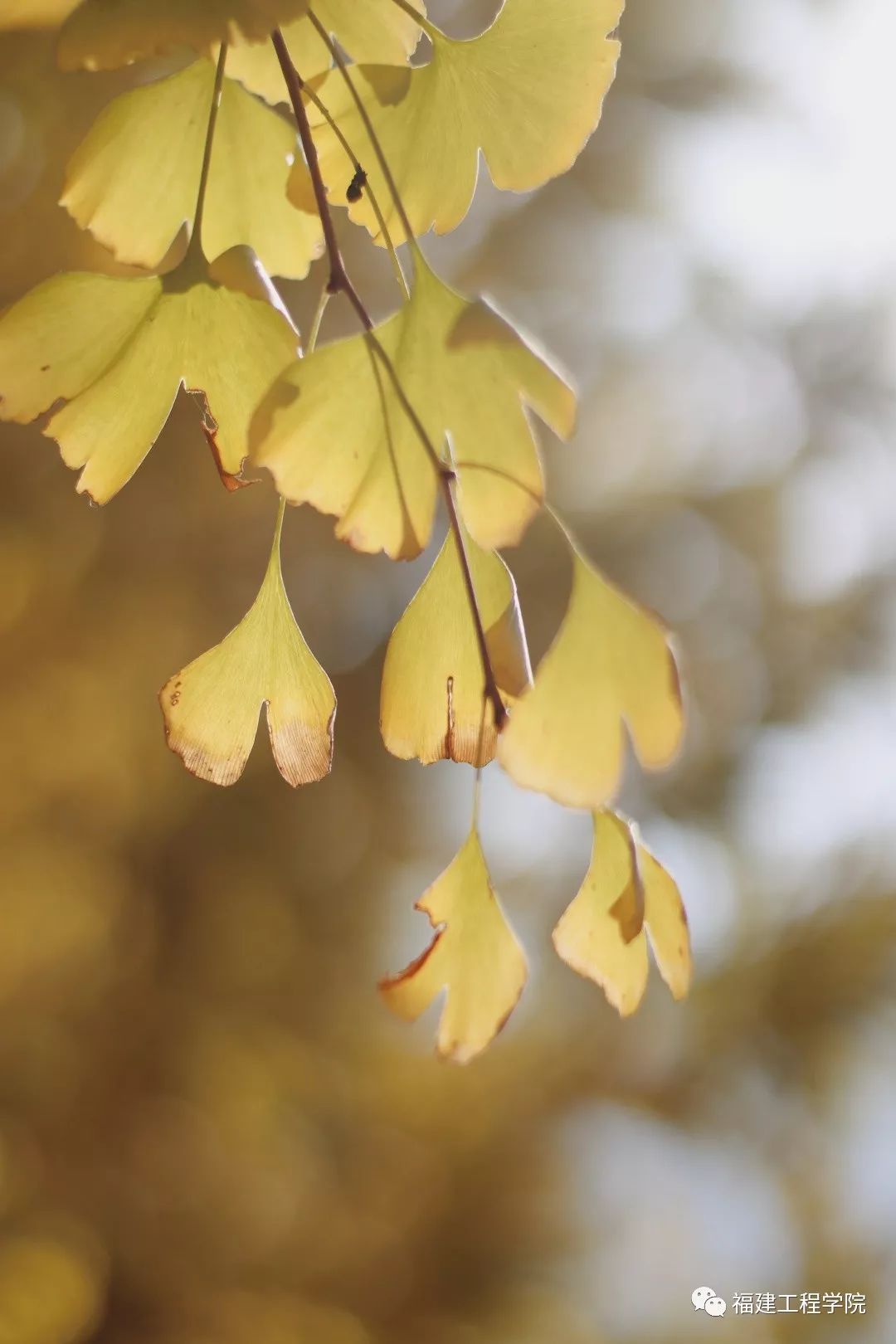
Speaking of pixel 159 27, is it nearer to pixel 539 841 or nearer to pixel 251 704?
pixel 251 704

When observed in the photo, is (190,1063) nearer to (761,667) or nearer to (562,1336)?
(562,1336)

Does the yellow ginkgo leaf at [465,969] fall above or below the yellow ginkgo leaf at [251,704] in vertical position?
below

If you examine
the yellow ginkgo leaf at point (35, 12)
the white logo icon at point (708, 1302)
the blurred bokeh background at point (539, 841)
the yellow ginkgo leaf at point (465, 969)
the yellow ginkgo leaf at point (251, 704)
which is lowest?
the white logo icon at point (708, 1302)

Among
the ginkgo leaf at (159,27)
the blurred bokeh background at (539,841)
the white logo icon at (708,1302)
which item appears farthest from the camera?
the white logo icon at (708,1302)

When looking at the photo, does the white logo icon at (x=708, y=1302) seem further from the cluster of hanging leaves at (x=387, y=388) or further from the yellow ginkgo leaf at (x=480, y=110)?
the yellow ginkgo leaf at (x=480, y=110)

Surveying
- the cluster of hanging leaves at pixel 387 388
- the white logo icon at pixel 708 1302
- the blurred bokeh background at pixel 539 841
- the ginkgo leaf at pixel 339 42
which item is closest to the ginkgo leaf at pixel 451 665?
the cluster of hanging leaves at pixel 387 388

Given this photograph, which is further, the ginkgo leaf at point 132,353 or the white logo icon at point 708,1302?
the white logo icon at point 708,1302
